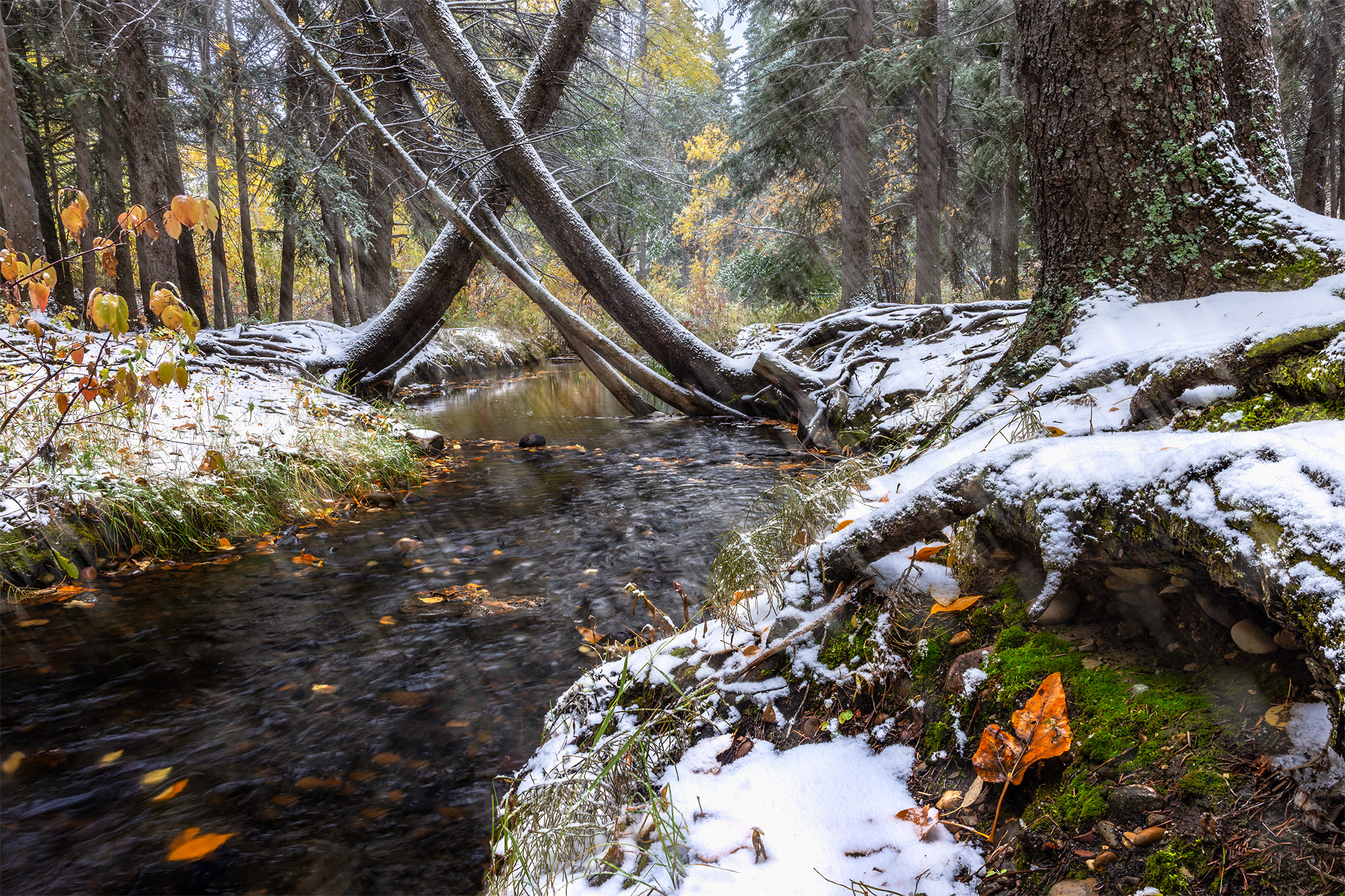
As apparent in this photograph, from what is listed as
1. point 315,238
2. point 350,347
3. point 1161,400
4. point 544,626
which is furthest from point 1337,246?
point 315,238

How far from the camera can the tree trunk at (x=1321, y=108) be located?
11.9m

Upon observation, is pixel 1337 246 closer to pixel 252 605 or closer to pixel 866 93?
pixel 252 605

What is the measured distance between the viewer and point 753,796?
1.69 meters

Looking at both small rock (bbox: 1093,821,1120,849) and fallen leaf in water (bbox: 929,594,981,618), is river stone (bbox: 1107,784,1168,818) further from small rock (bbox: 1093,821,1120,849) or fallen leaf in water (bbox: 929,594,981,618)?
fallen leaf in water (bbox: 929,594,981,618)

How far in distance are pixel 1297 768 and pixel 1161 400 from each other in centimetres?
141

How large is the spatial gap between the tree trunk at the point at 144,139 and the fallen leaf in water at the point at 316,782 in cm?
892

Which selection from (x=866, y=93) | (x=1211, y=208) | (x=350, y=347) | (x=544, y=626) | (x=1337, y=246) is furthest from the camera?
(x=866, y=93)

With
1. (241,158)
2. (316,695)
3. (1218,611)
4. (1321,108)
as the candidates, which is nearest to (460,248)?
(316,695)

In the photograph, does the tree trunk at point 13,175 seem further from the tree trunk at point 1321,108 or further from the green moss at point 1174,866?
the tree trunk at point 1321,108

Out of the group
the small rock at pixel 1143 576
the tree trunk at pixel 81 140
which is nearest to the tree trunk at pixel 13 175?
the tree trunk at pixel 81 140

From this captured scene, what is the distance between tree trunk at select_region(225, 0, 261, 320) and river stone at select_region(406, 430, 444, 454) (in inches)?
250

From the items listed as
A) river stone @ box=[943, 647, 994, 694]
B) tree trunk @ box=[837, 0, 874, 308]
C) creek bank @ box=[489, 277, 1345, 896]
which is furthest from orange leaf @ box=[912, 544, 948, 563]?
tree trunk @ box=[837, 0, 874, 308]

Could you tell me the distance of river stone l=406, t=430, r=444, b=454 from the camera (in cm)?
715

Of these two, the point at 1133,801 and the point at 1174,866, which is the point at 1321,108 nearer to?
the point at 1133,801
